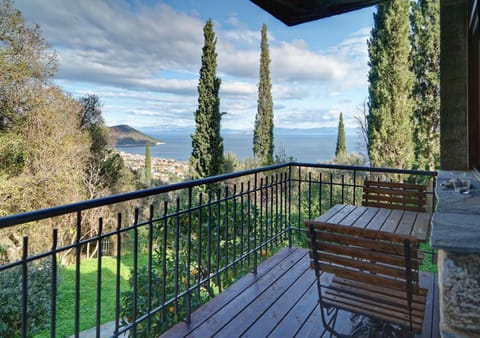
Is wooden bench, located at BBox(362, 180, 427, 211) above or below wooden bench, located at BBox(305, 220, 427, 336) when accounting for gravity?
above

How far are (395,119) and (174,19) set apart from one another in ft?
54.5

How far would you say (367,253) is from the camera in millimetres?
1583

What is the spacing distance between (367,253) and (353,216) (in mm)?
1254

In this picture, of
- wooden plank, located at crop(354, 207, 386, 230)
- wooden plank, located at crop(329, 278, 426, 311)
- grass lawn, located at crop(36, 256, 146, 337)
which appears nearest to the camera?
wooden plank, located at crop(329, 278, 426, 311)

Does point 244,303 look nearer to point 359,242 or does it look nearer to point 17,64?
point 359,242

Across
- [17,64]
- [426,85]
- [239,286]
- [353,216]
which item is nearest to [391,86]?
[426,85]

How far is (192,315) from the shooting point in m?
2.33

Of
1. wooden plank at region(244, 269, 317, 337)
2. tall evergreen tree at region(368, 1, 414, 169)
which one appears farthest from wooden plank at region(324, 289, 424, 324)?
tall evergreen tree at region(368, 1, 414, 169)

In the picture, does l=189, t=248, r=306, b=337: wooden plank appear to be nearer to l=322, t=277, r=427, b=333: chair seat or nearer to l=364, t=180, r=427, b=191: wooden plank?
l=322, t=277, r=427, b=333: chair seat

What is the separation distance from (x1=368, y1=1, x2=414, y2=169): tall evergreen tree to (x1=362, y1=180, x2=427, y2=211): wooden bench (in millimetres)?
8068

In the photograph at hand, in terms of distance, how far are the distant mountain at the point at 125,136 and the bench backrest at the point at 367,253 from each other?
48.4 feet

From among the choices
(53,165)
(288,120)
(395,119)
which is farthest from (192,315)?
(288,120)

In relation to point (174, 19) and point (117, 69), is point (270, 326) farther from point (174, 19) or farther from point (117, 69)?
point (117, 69)

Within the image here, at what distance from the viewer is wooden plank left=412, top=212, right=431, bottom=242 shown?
85.2 inches
